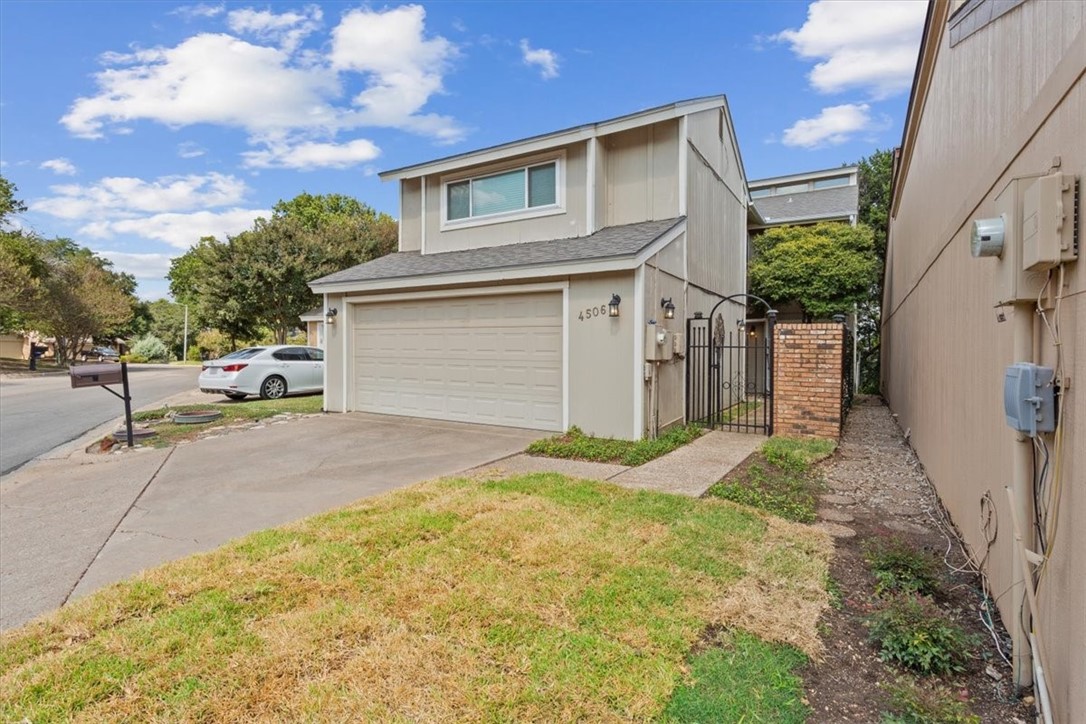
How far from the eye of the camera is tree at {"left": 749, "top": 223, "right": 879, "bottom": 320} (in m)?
15.5

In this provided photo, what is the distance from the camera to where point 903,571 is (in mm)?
3256

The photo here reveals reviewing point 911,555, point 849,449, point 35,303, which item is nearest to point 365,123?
point 35,303

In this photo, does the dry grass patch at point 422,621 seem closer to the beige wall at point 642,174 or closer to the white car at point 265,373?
the beige wall at point 642,174

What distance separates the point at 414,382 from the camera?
403 inches

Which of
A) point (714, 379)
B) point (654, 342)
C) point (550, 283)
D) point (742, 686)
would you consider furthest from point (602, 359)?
point (742, 686)

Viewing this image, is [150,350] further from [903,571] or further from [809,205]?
[903,571]

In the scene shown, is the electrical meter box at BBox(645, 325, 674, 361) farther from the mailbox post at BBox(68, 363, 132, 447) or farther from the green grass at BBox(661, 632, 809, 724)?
the mailbox post at BBox(68, 363, 132, 447)

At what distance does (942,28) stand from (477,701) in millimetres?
7297

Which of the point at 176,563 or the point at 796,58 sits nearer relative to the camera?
the point at 176,563

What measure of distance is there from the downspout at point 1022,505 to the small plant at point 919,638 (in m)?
0.23

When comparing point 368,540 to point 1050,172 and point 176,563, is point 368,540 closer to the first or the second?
point 176,563

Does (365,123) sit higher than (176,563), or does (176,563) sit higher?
(365,123)

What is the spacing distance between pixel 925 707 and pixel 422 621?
7.43ft

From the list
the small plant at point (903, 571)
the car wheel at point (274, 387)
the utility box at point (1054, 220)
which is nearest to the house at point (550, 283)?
the car wheel at point (274, 387)
